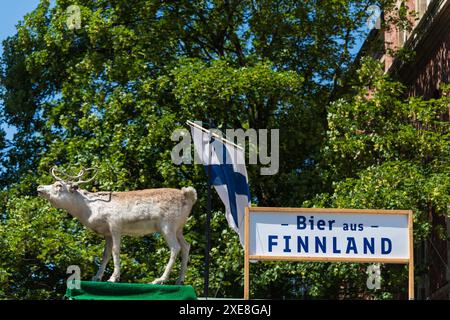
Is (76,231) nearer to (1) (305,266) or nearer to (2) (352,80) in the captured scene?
(1) (305,266)

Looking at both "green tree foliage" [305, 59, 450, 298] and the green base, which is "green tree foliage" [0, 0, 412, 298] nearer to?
"green tree foliage" [305, 59, 450, 298]

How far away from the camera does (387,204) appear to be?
106ft

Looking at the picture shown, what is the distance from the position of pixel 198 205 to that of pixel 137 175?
2290 mm

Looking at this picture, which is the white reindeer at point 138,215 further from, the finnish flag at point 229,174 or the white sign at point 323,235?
the white sign at point 323,235

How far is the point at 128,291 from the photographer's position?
63.4 feet

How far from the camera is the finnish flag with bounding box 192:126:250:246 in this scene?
2252 cm

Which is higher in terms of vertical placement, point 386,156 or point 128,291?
point 386,156

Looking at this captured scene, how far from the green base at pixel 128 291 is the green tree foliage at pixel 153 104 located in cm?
1371

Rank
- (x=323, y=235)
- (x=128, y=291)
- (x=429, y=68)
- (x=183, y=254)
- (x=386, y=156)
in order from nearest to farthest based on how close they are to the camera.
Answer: (x=128, y=291), (x=323, y=235), (x=183, y=254), (x=386, y=156), (x=429, y=68)

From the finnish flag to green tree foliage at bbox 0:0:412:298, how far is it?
428 inches

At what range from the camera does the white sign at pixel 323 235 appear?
19391 millimetres

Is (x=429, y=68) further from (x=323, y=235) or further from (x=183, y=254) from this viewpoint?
(x=323, y=235)

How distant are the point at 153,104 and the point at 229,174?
14283 millimetres

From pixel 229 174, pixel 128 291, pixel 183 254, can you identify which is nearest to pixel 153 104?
pixel 229 174
